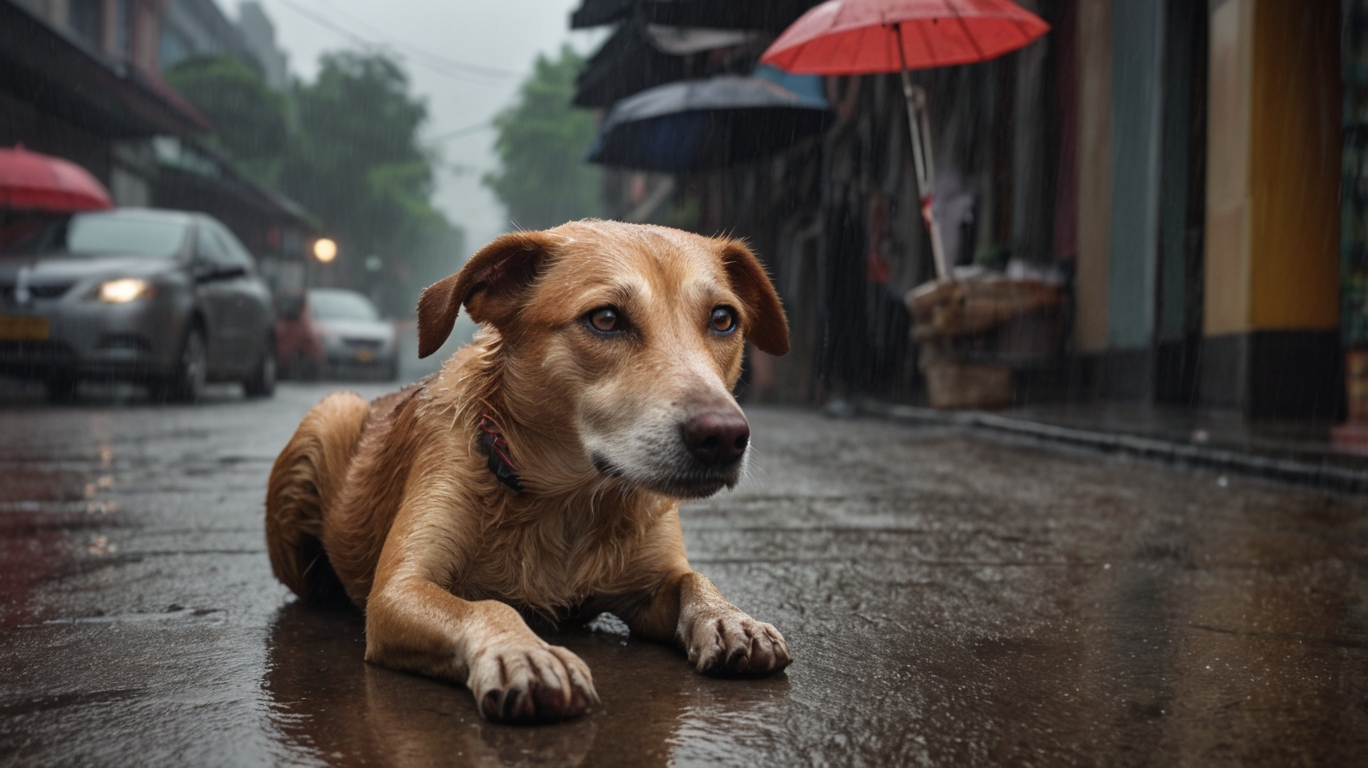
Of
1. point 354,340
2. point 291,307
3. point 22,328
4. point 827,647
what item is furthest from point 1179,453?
point 354,340

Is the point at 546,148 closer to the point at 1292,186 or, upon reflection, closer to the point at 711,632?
the point at 1292,186

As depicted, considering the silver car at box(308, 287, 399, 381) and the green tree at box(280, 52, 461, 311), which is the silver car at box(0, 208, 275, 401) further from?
the green tree at box(280, 52, 461, 311)

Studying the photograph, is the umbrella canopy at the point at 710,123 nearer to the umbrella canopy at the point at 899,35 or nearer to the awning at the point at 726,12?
the awning at the point at 726,12

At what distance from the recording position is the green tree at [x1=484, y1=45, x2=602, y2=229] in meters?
63.1

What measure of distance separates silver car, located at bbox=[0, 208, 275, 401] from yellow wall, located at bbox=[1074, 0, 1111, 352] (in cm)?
921

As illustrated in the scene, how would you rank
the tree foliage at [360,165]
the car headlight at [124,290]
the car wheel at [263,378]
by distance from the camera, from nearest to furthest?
the car headlight at [124,290]
the car wheel at [263,378]
the tree foliage at [360,165]

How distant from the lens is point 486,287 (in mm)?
2691

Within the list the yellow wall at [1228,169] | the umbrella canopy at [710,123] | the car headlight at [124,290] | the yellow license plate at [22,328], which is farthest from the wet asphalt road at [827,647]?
the umbrella canopy at [710,123]

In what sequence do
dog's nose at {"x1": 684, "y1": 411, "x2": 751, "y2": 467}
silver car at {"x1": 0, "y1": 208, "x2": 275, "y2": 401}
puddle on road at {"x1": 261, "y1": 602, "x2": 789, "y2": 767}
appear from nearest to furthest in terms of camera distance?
puddle on road at {"x1": 261, "y1": 602, "x2": 789, "y2": 767} < dog's nose at {"x1": 684, "y1": 411, "x2": 751, "y2": 467} < silver car at {"x1": 0, "y1": 208, "x2": 275, "y2": 401}

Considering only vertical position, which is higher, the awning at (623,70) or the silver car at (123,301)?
the awning at (623,70)

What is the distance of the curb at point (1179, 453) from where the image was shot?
230 inches

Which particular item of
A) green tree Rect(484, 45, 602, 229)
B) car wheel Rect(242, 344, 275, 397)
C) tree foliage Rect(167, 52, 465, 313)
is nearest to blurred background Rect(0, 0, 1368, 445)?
car wheel Rect(242, 344, 275, 397)

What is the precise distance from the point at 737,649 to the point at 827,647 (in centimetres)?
39

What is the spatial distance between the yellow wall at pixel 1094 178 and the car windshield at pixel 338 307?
15131 mm
